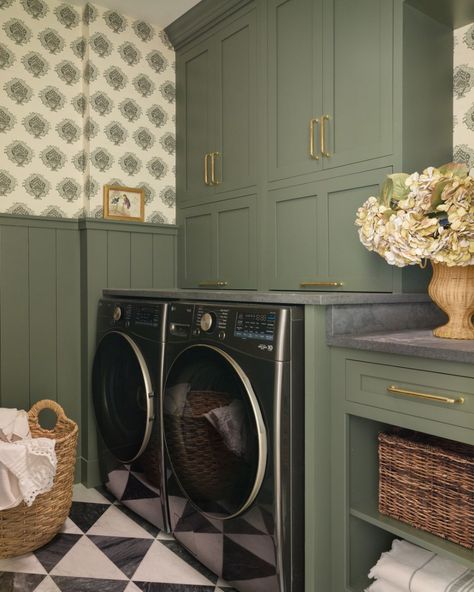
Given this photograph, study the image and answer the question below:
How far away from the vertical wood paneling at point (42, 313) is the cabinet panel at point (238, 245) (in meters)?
0.86

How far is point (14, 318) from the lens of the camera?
261cm

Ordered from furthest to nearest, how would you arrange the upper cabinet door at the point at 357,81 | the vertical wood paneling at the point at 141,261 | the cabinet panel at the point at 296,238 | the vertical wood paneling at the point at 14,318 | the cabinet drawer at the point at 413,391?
the vertical wood paneling at the point at 141,261 → the vertical wood paneling at the point at 14,318 → the cabinet panel at the point at 296,238 → the upper cabinet door at the point at 357,81 → the cabinet drawer at the point at 413,391

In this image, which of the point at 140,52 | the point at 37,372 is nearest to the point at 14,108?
the point at 140,52

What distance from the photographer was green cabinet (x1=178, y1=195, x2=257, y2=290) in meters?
2.53

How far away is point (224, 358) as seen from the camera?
1.71m

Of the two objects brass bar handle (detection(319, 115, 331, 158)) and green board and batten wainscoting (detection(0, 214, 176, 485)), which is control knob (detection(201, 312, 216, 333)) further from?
green board and batten wainscoting (detection(0, 214, 176, 485))

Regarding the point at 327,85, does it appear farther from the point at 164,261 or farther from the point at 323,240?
the point at 164,261

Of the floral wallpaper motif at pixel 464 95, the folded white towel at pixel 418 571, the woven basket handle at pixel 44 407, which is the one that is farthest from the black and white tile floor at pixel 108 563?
the floral wallpaper motif at pixel 464 95

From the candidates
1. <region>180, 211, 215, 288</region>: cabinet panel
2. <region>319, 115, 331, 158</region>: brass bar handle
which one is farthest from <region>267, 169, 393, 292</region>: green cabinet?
<region>180, 211, 215, 288</region>: cabinet panel

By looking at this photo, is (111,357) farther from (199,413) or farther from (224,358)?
(224,358)

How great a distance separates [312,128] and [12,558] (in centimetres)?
207

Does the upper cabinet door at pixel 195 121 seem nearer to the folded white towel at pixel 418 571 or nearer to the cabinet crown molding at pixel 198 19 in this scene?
the cabinet crown molding at pixel 198 19

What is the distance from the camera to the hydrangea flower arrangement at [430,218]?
148 centimetres

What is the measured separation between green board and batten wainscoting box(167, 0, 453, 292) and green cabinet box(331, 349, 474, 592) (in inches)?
20.2
